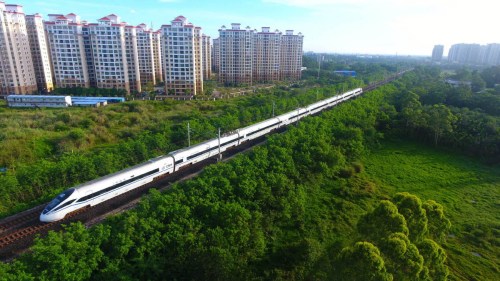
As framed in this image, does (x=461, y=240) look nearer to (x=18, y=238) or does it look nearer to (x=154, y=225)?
(x=154, y=225)

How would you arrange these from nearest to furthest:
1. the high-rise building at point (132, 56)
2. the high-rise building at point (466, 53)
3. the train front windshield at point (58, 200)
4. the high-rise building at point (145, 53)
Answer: the train front windshield at point (58, 200)
the high-rise building at point (132, 56)
the high-rise building at point (145, 53)
the high-rise building at point (466, 53)

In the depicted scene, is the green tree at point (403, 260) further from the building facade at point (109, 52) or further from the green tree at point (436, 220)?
the building facade at point (109, 52)

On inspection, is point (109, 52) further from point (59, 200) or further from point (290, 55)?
point (290, 55)

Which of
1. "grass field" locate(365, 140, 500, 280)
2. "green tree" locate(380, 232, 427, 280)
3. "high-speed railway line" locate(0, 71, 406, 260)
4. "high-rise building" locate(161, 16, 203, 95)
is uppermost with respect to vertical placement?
"high-rise building" locate(161, 16, 203, 95)

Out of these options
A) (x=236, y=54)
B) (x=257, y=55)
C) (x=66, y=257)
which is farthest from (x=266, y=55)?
(x=66, y=257)

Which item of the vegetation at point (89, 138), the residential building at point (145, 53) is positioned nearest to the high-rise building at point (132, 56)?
the residential building at point (145, 53)

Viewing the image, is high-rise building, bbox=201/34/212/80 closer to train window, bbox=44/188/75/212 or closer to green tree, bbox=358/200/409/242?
Result: train window, bbox=44/188/75/212

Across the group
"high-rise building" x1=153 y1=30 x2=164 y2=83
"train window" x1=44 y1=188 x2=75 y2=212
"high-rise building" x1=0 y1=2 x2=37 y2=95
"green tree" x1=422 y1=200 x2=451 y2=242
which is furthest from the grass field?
"high-rise building" x1=153 y1=30 x2=164 y2=83
